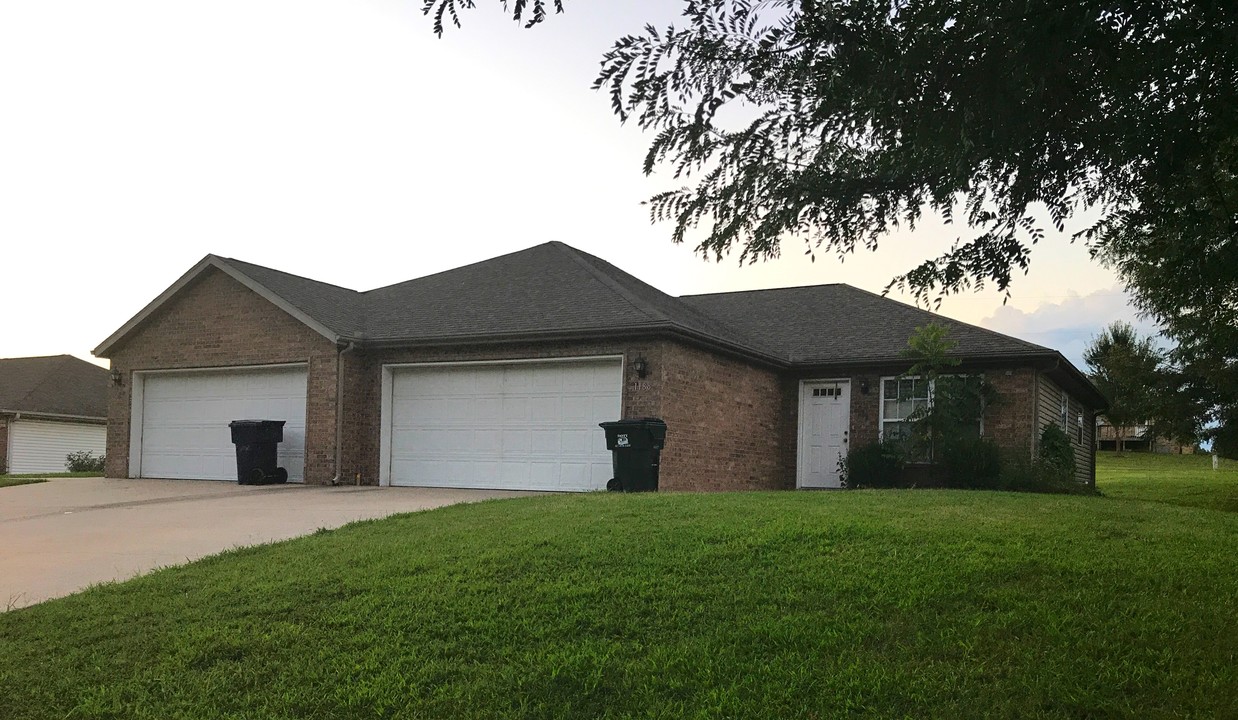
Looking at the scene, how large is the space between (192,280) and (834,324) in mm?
13051

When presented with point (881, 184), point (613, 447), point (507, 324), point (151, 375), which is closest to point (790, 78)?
point (881, 184)

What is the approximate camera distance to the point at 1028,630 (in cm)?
556

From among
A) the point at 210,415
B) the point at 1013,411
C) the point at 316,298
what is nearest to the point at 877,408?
the point at 1013,411

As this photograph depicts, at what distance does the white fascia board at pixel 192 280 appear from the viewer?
17375 millimetres

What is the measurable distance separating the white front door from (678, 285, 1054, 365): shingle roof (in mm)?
779

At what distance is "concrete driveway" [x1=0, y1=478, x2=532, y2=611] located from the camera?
8422 mm

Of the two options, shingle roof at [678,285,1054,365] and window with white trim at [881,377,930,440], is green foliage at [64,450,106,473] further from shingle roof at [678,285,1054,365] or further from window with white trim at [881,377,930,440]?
window with white trim at [881,377,930,440]

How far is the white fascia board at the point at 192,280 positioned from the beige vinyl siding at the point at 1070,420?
1280 centimetres

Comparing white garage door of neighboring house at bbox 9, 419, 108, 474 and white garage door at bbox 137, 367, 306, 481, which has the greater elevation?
white garage door at bbox 137, 367, 306, 481

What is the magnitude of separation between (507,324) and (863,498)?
25.2 ft

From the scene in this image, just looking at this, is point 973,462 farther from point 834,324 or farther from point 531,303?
point 531,303

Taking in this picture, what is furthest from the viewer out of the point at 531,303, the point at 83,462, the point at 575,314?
the point at 83,462

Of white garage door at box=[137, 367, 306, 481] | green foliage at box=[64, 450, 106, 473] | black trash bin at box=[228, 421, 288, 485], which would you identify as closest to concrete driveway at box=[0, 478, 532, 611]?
black trash bin at box=[228, 421, 288, 485]

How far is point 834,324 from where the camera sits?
2045 centimetres
